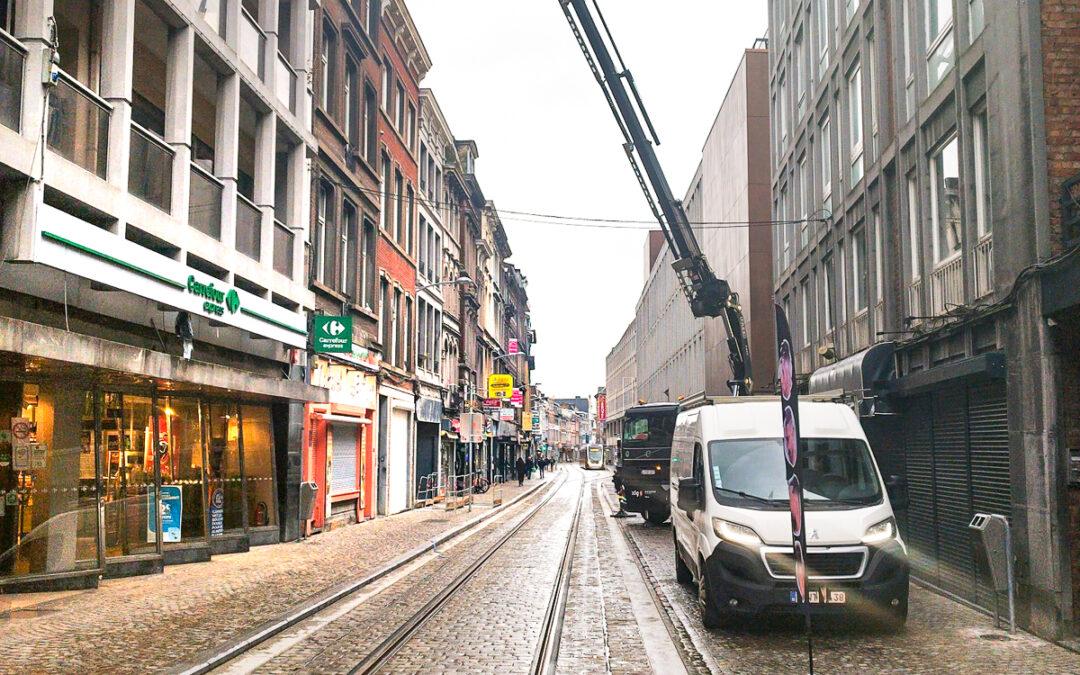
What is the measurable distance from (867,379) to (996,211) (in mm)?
4675

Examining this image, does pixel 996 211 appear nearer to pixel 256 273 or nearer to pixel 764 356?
pixel 256 273

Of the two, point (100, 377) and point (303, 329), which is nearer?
point (100, 377)

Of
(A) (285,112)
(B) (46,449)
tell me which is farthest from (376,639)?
(A) (285,112)

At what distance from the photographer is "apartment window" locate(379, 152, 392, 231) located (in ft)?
102

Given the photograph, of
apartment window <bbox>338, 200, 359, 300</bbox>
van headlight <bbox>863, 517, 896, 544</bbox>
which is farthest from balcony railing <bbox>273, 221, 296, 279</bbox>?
van headlight <bbox>863, 517, 896, 544</bbox>

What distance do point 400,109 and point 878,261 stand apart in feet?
69.2

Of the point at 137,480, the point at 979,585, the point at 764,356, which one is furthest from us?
the point at 764,356

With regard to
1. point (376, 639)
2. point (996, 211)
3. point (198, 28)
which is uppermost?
point (198, 28)

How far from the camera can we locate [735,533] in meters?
10.3

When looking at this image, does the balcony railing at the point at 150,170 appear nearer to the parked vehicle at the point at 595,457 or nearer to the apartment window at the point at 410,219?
the apartment window at the point at 410,219

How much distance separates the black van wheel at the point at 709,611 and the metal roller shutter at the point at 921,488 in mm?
5211

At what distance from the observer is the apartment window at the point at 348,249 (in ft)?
84.4

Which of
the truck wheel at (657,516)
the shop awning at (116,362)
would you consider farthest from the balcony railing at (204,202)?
the truck wheel at (657,516)

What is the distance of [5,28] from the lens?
1140 cm
